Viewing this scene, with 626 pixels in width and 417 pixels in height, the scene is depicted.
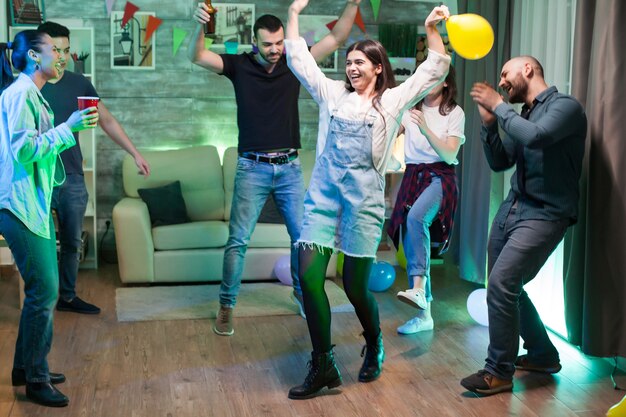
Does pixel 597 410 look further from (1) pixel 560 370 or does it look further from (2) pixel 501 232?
(2) pixel 501 232

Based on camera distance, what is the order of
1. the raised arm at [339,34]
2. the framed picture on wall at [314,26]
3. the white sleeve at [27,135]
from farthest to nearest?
the framed picture on wall at [314,26] < the raised arm at [339,34] < the white sleeve at [27,135]

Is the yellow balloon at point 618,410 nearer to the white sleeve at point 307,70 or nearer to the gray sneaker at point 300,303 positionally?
the white sleeve at point 307,70

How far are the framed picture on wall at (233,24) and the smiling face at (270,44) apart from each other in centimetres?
215

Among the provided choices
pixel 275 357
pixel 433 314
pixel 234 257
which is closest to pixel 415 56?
pixel 433 314

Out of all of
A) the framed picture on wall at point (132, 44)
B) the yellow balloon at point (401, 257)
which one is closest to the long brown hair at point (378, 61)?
the yellow balloon at point (401, 257)

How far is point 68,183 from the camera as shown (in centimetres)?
464

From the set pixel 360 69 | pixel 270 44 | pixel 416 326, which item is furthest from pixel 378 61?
pixel 416 326

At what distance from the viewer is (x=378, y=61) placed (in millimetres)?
3451

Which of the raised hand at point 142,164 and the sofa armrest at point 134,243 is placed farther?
the sofa armrest at point 134,243

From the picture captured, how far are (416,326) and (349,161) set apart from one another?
4.82 ft

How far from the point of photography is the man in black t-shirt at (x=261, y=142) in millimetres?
4344


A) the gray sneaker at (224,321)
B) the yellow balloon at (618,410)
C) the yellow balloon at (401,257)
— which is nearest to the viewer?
the yellow balloon at (618,410)

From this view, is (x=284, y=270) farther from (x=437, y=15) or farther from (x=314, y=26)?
(x=437, y=15)

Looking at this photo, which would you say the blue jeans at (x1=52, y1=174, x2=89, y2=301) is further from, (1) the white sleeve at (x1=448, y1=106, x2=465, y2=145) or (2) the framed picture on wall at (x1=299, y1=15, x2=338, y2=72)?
(2) the framed picture on wall at (x1=299, y1=15, x2=338, y2=72)
